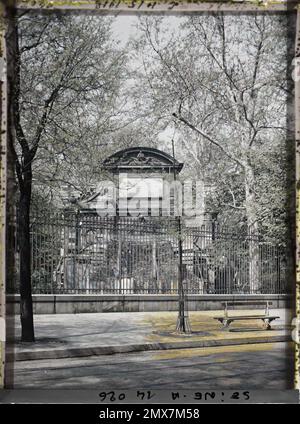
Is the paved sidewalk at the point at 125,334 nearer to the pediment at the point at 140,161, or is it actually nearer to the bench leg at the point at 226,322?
the bench leg at the point at 226,322

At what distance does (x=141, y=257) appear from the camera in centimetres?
775

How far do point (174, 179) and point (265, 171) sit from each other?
1018mm

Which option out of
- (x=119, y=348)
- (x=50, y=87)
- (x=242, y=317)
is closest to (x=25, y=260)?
(x=119, y=348)

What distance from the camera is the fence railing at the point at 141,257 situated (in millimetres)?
6180

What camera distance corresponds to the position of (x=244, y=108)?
18.9ft

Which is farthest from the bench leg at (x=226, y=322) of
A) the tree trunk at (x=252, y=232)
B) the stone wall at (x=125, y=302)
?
the tree trunk at (x=252, y=232)

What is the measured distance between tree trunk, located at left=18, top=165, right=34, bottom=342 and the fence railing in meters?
0.13

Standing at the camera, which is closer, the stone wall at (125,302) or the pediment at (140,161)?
the stone wall at (125,302)

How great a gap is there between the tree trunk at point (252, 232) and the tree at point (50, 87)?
1.72m

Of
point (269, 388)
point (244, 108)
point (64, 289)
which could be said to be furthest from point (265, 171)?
point (64, 289)

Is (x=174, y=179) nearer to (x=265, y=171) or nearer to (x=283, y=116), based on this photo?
(x=265, y=171)

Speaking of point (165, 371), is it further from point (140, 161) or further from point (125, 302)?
point (125, 302)

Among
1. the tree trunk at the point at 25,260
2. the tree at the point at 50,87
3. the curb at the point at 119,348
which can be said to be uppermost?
the tree at the point at 50,87

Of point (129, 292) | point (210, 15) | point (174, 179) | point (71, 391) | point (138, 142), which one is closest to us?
point (71, 391)
